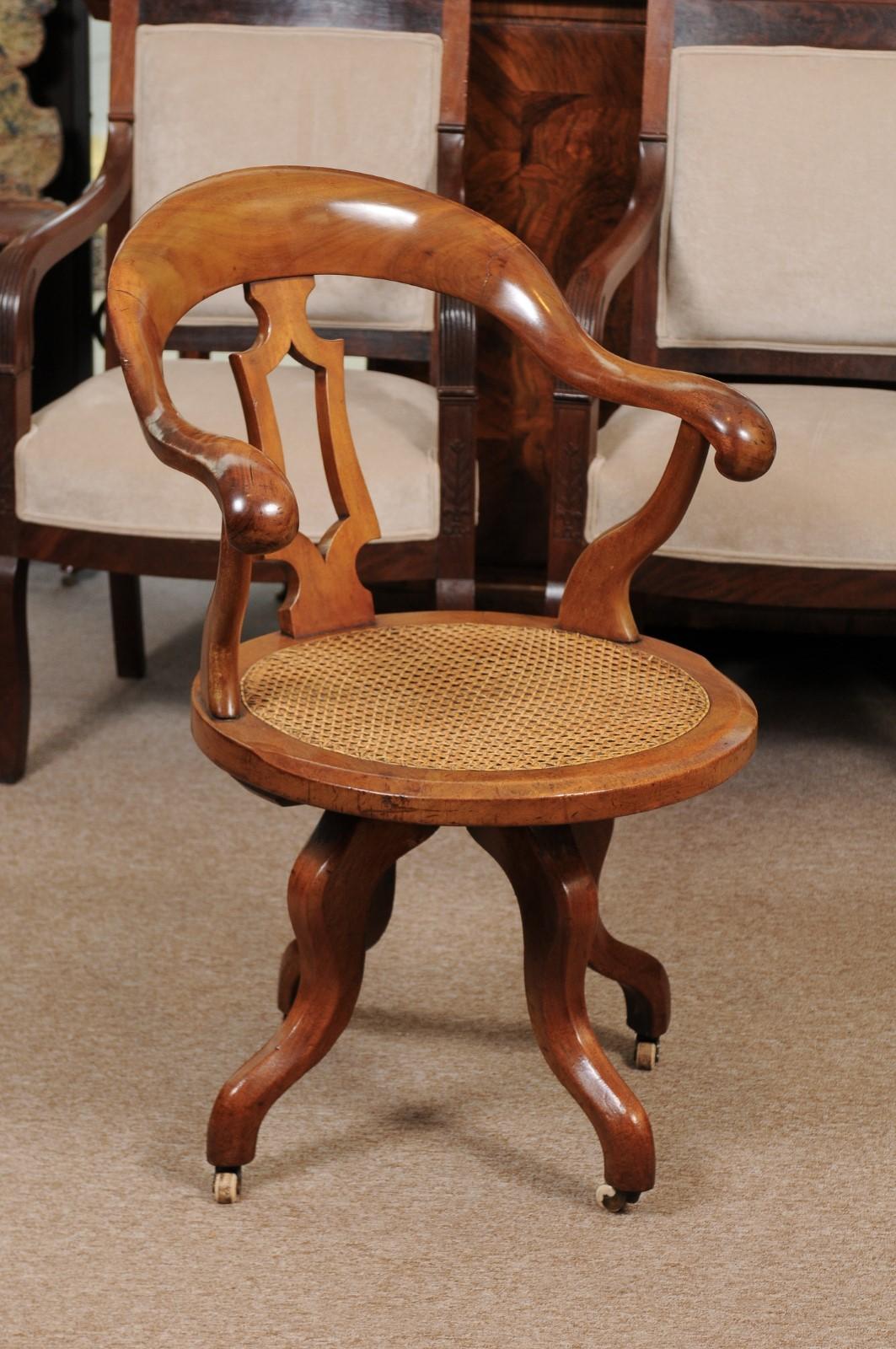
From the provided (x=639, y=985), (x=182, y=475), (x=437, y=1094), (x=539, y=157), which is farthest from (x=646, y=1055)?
(x=539, y=157)

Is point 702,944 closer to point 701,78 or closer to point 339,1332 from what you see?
point 339,1332

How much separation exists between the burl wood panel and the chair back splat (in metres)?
1.09

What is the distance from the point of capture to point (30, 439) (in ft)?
6.54

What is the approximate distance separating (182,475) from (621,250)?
64cm

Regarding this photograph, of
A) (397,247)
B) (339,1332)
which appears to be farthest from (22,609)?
(339,1332)

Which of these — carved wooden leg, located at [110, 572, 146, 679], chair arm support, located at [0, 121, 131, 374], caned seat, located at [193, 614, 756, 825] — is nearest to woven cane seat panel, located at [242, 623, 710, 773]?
caned seat, located at [193, 614, 756, 825]

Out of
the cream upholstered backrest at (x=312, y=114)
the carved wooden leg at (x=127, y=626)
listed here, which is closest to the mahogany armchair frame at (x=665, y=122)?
the cream upholstered backrest at (x=312, y=114)

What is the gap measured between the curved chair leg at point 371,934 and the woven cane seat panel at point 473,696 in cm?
21

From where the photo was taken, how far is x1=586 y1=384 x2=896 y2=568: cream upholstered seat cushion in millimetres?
1892

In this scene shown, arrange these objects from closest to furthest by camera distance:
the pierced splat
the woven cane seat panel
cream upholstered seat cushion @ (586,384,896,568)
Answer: the woven cane seat panel < the pierced splat < cream upholstered seat cushion @ (586,384,896,568)

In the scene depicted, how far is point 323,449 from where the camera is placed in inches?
58.5

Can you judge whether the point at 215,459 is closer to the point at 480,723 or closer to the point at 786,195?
the point at 480,723

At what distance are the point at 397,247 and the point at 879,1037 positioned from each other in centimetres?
91

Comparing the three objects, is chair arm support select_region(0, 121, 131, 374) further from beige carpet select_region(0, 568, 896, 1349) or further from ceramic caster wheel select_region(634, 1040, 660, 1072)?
ceramic caster wheel select_region(634, 1040, 660, 1072)
